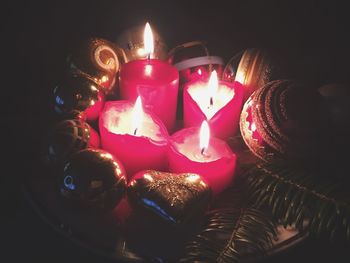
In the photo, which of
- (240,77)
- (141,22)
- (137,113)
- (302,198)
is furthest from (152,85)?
(141,22)

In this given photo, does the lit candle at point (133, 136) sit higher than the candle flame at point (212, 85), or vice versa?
the candle flame at point (212, 85)

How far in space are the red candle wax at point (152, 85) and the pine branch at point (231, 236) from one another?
31 cm

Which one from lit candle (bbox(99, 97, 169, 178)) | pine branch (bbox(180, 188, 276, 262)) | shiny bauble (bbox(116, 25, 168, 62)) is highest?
shiny bauble (bbox(116, 25, 168, 62))

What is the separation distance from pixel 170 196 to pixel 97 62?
0.43 metres

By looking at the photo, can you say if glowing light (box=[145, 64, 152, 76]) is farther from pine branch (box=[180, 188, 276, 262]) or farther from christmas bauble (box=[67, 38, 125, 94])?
pine branch (box=[180, 188, 276, 262])

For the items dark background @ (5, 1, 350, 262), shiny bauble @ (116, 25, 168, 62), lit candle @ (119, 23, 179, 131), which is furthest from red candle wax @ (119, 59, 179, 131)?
dark background @ (5, 1, 350, 262)

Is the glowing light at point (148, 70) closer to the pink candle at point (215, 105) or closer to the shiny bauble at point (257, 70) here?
the pink candle at point (215, 105)

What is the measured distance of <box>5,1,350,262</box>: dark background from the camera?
116 centimetres

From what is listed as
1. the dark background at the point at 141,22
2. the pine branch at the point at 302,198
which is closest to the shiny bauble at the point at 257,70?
the dark background at the point at 141,22

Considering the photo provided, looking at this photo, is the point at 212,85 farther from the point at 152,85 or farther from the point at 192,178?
the point at 192,178

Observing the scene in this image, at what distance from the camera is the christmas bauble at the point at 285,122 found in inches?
32.4

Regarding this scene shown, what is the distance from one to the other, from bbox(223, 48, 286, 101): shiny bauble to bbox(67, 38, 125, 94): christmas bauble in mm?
306

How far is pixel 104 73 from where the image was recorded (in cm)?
103

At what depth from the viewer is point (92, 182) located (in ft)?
2.51
